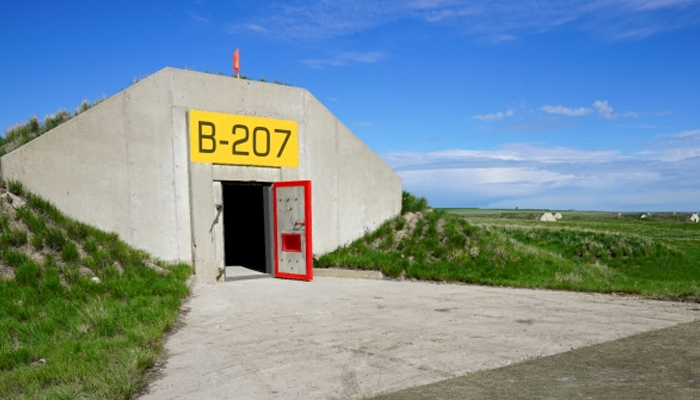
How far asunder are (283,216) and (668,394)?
9910 millimetres

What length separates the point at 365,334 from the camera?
7.11 meters

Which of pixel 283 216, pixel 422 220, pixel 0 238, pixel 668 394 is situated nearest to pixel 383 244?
pixel 422 220

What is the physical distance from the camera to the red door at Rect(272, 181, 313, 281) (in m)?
12.7

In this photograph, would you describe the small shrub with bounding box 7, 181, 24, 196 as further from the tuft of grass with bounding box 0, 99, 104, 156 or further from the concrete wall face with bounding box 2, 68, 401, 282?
the tuft of grass with bounding box 0, 99, 104, 156

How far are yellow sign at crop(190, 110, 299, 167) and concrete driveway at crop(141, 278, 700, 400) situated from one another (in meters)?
3.39

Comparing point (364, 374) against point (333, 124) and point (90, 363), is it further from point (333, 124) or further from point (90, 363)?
point (333, 124)

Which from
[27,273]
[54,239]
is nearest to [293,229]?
[54,239]

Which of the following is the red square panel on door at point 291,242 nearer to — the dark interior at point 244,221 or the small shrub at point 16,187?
the small shrub at point 16,187

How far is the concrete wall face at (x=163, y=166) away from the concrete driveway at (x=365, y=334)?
1.86 m

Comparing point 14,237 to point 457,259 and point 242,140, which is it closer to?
point 242,140

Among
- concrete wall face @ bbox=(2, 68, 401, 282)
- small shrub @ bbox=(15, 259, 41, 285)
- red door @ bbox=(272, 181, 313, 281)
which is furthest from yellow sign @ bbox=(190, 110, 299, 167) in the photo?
small shrub @ bbox=(15, 259, 41, 285)

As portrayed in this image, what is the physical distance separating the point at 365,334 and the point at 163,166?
708 cm

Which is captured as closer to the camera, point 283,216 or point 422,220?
point 283,216

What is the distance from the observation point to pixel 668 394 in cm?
452
